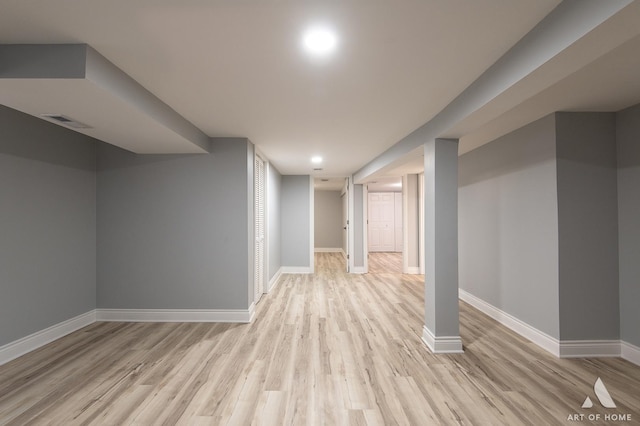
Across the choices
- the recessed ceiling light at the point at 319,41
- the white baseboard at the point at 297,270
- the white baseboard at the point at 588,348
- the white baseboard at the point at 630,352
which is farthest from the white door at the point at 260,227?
the white baseboard at the point at 630,352

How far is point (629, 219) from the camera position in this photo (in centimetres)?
278

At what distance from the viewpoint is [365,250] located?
7.18 metres

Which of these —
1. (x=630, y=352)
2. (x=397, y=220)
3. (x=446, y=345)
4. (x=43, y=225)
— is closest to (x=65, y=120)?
(x=43, y=225)

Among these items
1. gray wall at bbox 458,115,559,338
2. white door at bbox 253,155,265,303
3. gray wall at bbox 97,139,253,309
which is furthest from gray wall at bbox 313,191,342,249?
gray wall at bbox 97,139,253,309

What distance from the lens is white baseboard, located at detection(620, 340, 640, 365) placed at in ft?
8.84

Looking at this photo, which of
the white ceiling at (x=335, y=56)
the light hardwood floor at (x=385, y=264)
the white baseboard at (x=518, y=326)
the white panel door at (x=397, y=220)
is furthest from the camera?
the white panel door at (x=397, y=220)

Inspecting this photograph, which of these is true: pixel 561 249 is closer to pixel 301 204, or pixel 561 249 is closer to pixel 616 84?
pixel 616 84

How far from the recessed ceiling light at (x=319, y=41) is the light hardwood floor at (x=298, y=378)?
90.6 inches

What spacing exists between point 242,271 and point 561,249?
3444mm

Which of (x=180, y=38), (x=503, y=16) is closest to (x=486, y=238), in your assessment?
(x=503, y=16)

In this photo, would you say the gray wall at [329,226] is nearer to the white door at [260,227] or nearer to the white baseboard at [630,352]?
the white door at [260,227]

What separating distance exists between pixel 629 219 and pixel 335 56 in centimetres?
307

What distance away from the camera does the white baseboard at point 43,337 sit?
2.75m

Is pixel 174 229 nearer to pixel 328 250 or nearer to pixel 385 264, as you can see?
pixel 385 264
